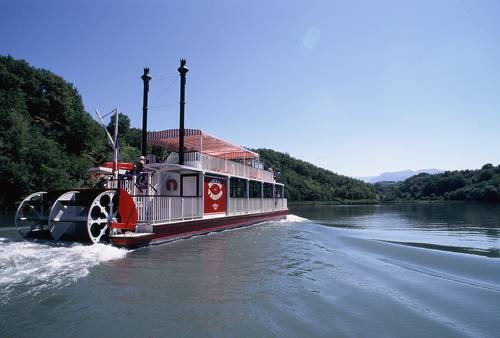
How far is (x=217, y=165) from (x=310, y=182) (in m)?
85.6

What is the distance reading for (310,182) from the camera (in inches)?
3927

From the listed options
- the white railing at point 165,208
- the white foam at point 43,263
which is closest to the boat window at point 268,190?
the white railing at point 165,208

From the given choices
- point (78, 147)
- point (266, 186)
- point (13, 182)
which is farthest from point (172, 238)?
point (78, 147)

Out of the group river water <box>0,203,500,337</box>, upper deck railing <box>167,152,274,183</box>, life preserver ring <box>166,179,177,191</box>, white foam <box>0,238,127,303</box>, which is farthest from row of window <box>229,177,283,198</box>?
white foam <box>0,238,127,303</box>

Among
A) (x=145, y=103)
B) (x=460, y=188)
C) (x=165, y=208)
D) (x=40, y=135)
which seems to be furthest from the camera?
(x=460, y=188)

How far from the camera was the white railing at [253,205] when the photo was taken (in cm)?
1789

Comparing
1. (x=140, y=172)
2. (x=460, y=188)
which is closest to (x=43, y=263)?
(x=140, y=172)

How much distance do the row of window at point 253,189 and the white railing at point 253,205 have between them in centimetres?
57

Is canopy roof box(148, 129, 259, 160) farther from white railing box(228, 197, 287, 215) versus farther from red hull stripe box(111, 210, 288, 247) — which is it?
red hull stripe box(111, 210, 288, 247)

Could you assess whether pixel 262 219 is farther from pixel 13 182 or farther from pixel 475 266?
pixel 13 182

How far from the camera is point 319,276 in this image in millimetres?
6879

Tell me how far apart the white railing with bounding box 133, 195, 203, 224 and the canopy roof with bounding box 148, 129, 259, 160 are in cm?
305

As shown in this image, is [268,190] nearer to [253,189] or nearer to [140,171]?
[253,189]

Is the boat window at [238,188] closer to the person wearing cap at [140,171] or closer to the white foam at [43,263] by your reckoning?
the person wearing cap at [140,171]
